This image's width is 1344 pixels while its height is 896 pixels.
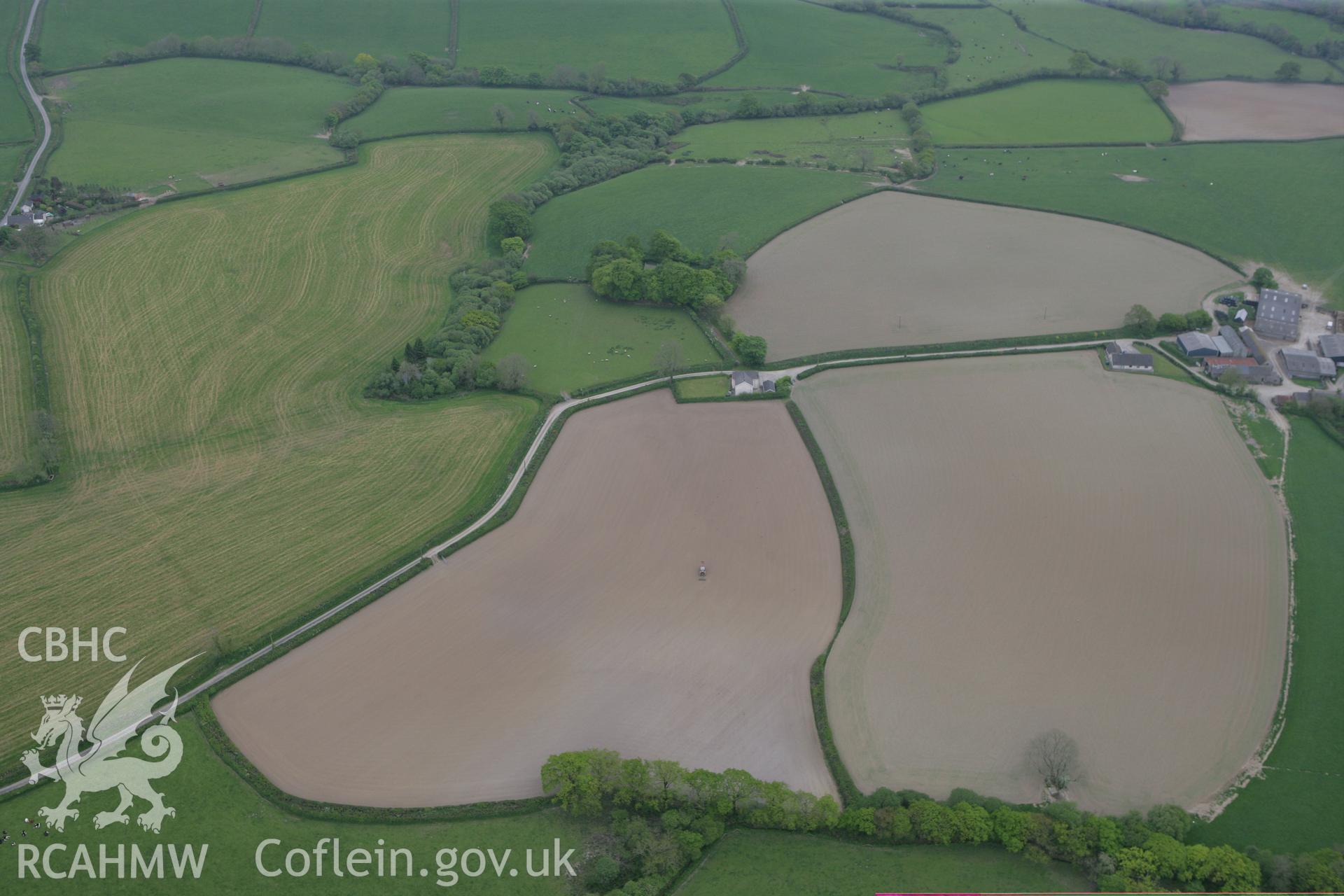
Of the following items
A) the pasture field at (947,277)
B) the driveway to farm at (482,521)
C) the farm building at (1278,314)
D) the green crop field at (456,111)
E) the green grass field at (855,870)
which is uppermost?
the green crop field at (456,111)

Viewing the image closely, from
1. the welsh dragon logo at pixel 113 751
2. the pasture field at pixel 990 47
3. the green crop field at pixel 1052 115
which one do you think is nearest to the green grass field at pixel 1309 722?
the welsh dragon logo at pixel 113 751

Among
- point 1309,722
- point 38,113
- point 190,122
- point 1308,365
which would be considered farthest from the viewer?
point 190,122

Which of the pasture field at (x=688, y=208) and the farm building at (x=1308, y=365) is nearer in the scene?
the farm building at (x=1308, y=365)

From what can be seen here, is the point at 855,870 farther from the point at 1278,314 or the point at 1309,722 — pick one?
the point at 1278,314

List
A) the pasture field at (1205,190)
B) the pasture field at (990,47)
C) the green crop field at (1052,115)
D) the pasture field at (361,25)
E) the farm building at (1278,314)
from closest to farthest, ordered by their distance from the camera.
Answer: the farm building at (1278,314), the pasture field at (1205,190), the green crop field at (1052,115), the pasture field at (990,47), the pasture field at (361,25)

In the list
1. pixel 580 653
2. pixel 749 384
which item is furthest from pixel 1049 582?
pixel 749 384

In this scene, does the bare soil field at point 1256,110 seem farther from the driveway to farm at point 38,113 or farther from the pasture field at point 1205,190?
the driveway to farm at point 38,113

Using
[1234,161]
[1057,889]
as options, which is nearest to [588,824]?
[1057,889]
